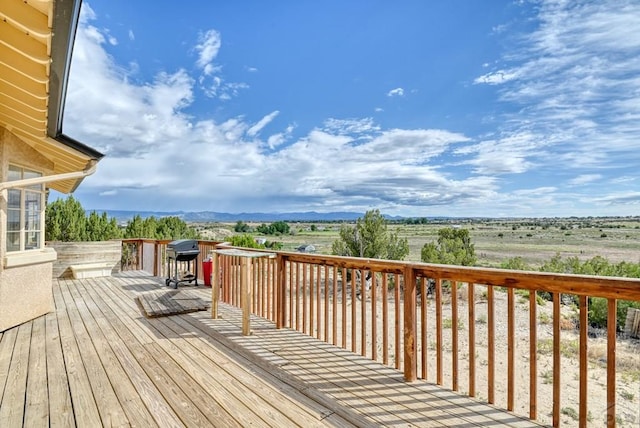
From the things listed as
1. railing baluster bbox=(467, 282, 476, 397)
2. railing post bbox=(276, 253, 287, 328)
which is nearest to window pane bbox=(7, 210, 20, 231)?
railing post bbox=(276, 253, 287, 328)

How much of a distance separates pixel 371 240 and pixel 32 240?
29.2 feet

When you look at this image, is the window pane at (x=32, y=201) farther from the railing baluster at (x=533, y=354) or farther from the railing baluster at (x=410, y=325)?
the railing baluster at (x=533, y=354)

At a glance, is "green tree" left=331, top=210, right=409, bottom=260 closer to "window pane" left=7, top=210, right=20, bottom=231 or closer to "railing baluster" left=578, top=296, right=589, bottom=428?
"window pane" left=7, top=210, right=20, bottom=231

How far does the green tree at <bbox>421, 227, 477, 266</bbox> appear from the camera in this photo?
36.8 feet

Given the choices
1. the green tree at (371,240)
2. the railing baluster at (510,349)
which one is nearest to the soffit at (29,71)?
the railing baluster at (510,349)

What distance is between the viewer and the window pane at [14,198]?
4277 mm

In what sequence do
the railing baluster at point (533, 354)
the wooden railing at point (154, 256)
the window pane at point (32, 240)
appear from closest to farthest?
the railing baluster at point (533, 354) < the window pane at point (32, 240) < the wooden railing at point (154, 256)

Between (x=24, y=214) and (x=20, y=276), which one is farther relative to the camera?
(x=24, y=214)

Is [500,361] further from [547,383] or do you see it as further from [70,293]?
[70,293]

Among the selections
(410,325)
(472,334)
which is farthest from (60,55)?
(472,334)

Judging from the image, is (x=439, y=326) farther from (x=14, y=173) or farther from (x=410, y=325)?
(x=14, y=173)

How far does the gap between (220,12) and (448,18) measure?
7245 mm

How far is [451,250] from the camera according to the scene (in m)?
12.2

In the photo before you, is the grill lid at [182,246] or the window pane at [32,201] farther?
the grill lid at [182,246]
